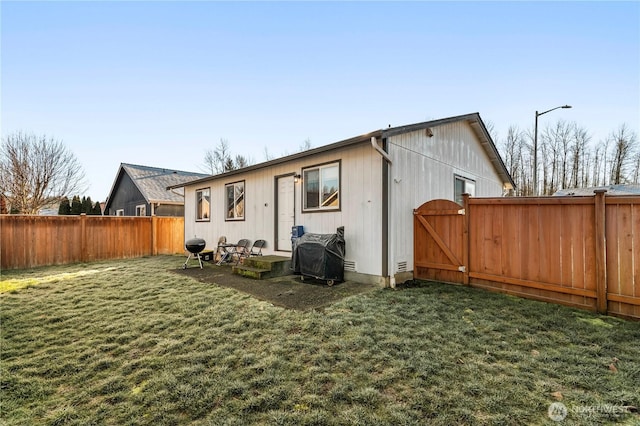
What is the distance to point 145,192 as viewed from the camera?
16.5m

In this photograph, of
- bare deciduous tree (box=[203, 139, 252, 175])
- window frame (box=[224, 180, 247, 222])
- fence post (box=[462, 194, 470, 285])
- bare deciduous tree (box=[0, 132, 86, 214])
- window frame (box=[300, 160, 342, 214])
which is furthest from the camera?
bare deciduous tree (box=[203, 139, 252, 175])

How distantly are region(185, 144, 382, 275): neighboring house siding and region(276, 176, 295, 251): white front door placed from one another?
0.18 metres

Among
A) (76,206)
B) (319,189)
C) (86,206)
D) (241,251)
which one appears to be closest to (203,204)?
(241,251)

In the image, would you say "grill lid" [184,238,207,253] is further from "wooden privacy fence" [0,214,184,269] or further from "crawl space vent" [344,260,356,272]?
"wooden privacy fence" [0,214,184,269]

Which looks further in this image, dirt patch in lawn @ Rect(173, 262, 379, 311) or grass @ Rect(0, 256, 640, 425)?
dirt patch in lawn @ Rect(173, 262, 379, 311)

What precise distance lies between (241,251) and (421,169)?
216 inches

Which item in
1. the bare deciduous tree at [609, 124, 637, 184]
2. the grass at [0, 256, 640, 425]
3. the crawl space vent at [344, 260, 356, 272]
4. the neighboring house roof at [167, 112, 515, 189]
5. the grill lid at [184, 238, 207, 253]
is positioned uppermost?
the bare deciduous tree at [609, 124, 637, 184]

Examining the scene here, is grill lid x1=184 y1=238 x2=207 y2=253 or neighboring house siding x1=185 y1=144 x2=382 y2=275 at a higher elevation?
neighboring house siding x1=185 y1=144 x2=382 y2=275

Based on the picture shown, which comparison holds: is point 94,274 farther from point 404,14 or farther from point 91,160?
point 91,160

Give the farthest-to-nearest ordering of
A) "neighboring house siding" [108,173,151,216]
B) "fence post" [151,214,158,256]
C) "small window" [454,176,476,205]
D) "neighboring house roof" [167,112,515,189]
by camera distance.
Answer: "neighboring house siding" [108,173,151,216]
"fence post" [151,214,158,256]
"small window" [454,176,476,205]
"neighboring house roof" [167,112,515,189]

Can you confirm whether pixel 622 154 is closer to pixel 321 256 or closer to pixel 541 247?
pixel 541 247

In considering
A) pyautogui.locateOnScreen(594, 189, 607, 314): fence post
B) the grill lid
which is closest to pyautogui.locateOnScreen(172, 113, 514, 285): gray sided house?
the grill lid

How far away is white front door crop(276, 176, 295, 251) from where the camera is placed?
24.5 ft

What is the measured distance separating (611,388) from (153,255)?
533 inches
